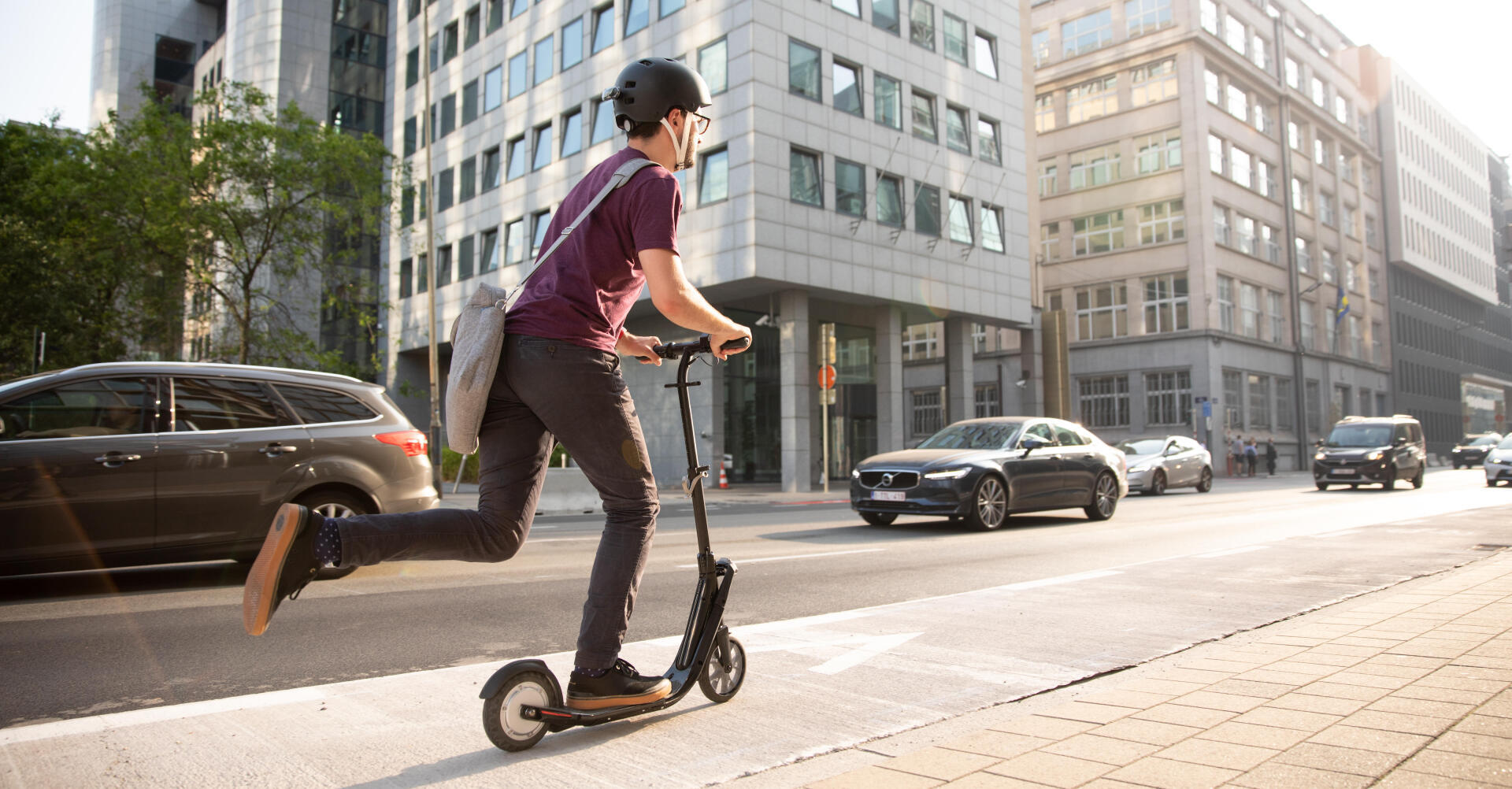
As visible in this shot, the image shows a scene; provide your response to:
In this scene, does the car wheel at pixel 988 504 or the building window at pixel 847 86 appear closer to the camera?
the car wheel at pixel 988 504

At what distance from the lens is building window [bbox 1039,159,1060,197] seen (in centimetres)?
5278

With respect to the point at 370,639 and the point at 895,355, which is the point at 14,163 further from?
the point at 370,639

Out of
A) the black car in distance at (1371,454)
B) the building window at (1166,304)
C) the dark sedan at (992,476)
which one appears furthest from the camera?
the building window at (1166,304)

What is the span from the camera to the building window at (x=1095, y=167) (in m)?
50.2

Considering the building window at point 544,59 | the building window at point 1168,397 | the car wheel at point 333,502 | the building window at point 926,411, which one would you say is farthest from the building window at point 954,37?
the car wheel at point 333,502

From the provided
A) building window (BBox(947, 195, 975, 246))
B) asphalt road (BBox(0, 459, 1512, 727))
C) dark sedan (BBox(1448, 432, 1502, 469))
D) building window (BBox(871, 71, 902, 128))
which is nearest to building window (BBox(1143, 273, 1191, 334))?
dark sedan (BBox(1448, 432, 1502, 469))

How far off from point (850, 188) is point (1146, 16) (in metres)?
29.2

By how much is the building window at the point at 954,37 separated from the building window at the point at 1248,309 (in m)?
24.0

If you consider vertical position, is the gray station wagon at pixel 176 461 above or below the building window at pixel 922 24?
below

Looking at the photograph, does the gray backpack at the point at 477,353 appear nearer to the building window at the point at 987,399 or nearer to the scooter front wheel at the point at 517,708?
the scooter front wheel at the point at 517,708

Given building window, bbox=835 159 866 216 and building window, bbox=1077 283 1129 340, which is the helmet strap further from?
building window, bbox=1077 283 1129 340

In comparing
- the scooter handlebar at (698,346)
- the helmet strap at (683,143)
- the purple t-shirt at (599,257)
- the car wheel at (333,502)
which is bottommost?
the car wheel at (333,502)

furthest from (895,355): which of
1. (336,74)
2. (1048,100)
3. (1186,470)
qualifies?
(336,74)

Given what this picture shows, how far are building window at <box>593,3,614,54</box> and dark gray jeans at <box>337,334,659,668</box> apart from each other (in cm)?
3048
